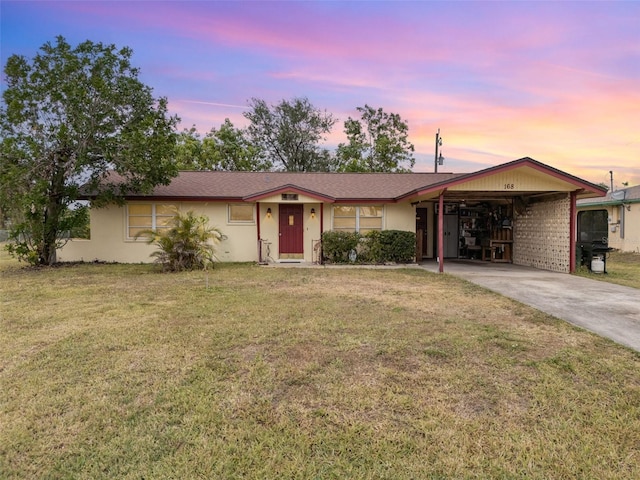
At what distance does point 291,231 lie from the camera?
1385 cm

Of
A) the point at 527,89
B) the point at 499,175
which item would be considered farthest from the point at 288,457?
the point at 527,89

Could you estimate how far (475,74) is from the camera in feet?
41.7

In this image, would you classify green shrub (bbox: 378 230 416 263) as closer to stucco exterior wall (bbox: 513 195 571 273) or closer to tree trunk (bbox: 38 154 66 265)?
stucco exterior wall (bbox: 513 195 571 273)

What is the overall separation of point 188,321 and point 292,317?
5.05 ft

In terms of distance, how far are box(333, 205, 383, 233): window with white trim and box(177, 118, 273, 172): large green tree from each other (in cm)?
1700

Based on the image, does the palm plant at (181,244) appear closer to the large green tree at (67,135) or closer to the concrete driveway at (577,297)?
the large green tree at (67,135)

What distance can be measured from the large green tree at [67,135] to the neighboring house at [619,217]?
1985 cm

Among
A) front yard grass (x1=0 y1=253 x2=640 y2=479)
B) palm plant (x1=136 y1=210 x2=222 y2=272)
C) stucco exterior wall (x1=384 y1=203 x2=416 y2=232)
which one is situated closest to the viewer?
front yard grass (x1=0 y1=253 x2=640 y2=479)

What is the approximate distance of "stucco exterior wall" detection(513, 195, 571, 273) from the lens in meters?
11.4

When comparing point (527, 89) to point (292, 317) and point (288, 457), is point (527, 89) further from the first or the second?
point (288, 457)

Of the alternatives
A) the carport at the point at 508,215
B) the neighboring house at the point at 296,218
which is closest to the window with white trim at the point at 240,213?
the neighboring house at the point at 296,218

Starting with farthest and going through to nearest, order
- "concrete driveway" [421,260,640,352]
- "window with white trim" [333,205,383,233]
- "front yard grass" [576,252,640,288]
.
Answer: "window with white trim" [333,205,383,233] → "front yard grass" [576,252,640,288] → "concrete driveway" [421,260,640,352]

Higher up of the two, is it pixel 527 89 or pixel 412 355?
pixel 527 89

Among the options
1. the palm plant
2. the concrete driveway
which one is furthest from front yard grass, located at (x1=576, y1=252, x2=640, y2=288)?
the palm plant
